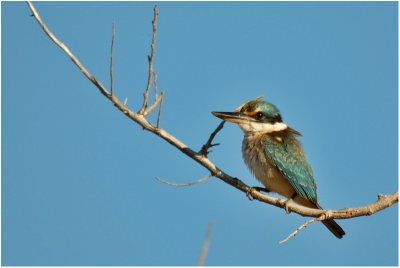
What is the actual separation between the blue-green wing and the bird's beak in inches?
11.4

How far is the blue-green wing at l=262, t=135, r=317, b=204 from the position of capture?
5.38 meters

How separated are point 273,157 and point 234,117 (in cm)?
53

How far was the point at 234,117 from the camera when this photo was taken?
5.59 m

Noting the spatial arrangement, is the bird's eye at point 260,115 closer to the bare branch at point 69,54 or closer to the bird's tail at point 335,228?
the bird's tail at point 335,228

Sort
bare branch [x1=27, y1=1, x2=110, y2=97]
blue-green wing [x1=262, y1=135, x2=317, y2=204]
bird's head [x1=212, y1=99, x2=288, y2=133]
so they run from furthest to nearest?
bird's head [x1=212, y1=99, x2=288, y2=133], blue-green wing [x1=262, y1=135, x2=317, y2=204], bare branch [x1=27, y1=1, x2=110, y2=97]

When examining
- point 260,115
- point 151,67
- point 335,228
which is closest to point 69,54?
point 151,67

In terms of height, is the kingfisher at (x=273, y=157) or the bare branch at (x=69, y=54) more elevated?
the kingfisher at (x=273, y=157)

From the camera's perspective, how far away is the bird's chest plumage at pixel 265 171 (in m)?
5.45

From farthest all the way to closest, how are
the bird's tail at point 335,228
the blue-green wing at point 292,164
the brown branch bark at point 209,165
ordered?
the blue-green wing at point 292,164, the bird's tail at point 335,228, the brown branch bark at point 209,165

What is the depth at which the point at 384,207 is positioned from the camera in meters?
4.35

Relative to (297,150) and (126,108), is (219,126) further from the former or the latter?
(297,150)

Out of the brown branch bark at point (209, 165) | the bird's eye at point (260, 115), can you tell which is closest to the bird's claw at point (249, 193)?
the brown branch bark at point (209, 165)

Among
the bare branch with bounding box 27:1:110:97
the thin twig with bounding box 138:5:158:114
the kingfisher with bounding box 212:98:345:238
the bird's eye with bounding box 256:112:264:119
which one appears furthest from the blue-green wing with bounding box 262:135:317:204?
the bare branch with bounding box 27:1:110:97

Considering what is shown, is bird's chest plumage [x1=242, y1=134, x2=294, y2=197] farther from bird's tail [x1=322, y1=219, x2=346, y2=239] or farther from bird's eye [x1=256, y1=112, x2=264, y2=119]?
bird's tail [x1=322, y1=219, x2=346, y2=239]
